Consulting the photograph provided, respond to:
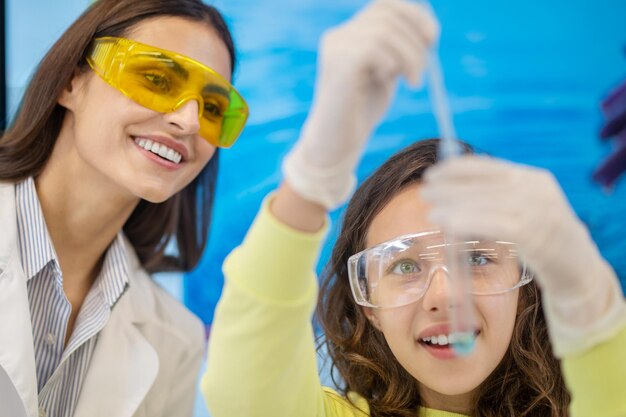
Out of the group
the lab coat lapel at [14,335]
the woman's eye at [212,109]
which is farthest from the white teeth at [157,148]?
the lab coat lapel at [14,335]

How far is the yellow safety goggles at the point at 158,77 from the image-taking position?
1.62 m

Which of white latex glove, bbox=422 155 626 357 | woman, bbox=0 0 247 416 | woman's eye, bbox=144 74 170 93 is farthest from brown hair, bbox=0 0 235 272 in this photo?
white latex glove, bbox=422 155 626 357

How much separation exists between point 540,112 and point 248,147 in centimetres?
82

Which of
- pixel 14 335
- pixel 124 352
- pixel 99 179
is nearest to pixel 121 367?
pixel 124 352

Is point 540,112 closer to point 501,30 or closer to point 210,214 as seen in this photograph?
point 501,30

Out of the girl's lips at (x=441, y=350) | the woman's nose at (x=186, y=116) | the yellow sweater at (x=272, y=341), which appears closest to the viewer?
the yellow sweater at (x=272, y=341)

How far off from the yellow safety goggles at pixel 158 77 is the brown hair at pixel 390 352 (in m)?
0.40

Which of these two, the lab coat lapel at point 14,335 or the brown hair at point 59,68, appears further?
the brown hair at point 59,68

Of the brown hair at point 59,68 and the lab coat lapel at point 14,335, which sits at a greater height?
the brown hair at point 59,68

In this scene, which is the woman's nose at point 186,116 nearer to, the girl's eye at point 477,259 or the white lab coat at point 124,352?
the white lab coat at point 124,352

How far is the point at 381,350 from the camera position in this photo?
1.52 metres

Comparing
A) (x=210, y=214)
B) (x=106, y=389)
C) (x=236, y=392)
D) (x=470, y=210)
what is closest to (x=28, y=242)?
(x=106, y=389)

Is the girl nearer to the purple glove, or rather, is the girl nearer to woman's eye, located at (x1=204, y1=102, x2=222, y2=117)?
the purple glove

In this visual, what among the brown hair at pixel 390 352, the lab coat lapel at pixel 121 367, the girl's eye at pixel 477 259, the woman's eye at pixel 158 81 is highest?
the woman's eye at pixel 158 81
